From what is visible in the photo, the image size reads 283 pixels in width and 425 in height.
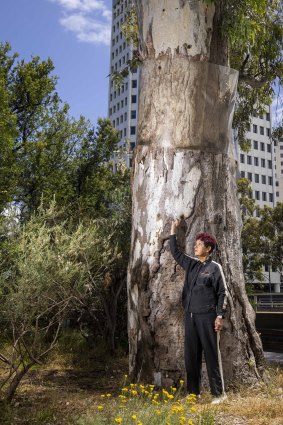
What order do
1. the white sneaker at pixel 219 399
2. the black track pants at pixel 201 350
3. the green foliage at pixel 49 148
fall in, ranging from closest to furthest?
the white sneaker at pixel 219 399, the black track pants at pixel 201 350, the green foliage at pixel 49 148

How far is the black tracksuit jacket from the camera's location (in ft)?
18.7

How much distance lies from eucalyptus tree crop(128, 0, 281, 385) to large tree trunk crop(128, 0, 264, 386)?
0.01 m

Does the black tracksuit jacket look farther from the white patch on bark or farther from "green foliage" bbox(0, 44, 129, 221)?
"green foliage" bbox(0, 44, 129, 221)

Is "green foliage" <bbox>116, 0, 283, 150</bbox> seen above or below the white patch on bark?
above

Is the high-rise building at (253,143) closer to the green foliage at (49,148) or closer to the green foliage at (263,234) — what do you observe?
the green foliage at (263,234)

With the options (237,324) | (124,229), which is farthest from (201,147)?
(124,229)

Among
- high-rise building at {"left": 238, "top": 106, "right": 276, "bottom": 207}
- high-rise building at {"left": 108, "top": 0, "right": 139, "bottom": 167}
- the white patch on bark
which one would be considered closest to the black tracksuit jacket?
the white patch on bark

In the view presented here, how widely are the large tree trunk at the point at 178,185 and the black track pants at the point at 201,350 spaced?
0.38m

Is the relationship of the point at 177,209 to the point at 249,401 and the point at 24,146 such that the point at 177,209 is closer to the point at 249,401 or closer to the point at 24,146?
the point at 249,401

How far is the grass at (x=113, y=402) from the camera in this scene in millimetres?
4496

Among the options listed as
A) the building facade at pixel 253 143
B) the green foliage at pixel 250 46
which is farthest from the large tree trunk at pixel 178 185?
the building facade at pixel 253 143

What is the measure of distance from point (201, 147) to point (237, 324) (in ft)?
7.55

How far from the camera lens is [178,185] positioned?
683 centimetres

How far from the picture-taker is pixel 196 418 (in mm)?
4660
